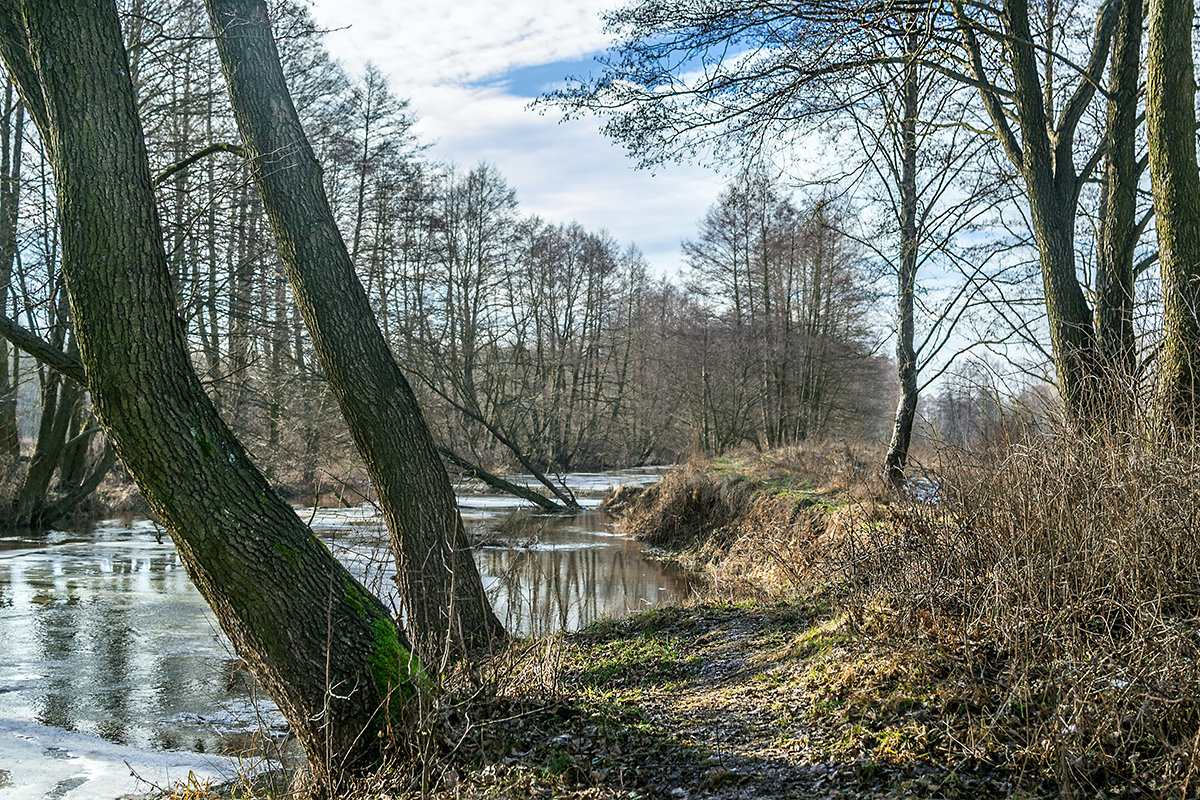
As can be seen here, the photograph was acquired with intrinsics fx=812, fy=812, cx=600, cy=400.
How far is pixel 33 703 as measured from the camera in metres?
6.48

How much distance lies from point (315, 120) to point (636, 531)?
37.0ft

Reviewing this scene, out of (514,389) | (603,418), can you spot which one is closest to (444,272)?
(514,389)

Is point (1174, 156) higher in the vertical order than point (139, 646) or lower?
higher

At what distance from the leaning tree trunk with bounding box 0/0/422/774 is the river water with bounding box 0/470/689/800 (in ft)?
1.44

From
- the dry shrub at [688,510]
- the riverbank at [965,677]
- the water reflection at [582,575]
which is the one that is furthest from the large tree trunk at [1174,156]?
the dry shrub at [688,510]

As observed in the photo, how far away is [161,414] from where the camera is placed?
407 cm

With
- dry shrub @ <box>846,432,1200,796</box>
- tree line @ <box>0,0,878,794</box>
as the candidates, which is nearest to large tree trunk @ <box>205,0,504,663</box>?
tree line @ <box>0,0,878,794</box>

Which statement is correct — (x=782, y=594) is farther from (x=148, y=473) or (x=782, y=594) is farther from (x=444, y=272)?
(x=444, y=272)

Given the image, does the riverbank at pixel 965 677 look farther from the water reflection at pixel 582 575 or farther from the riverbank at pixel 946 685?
the water reflection at pixel 582 575

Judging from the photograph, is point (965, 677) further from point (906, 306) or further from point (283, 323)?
point (283, 323)

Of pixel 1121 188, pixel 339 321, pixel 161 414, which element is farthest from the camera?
pixel 1121 188

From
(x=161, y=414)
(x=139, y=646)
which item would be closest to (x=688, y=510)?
(x=139, y=646)

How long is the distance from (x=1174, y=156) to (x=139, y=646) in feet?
32.9

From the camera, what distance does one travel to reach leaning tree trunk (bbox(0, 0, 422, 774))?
13.3ft
